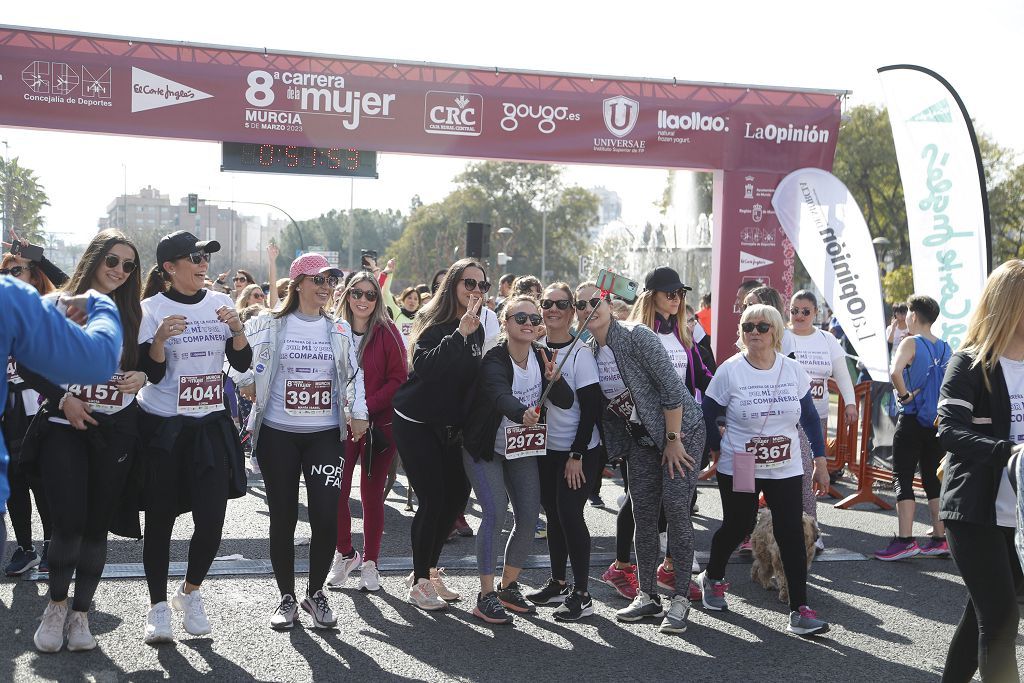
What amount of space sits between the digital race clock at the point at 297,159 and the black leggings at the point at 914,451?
8.42 metres

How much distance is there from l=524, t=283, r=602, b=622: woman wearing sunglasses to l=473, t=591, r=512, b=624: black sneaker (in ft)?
1.08

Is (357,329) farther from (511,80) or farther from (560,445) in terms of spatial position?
(511,80)

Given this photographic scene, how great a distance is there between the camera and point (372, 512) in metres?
6.09

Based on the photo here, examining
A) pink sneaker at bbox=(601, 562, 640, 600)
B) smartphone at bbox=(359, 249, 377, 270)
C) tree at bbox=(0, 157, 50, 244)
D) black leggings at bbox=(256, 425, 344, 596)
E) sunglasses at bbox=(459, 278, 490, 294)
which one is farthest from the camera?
tree at bbox=(0, 157, 50, 244)

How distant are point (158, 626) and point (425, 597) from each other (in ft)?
4.78

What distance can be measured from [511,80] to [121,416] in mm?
9795

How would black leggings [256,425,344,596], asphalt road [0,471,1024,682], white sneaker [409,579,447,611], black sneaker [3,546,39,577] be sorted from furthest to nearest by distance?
black sneaker [3,546,39,577]
white sneaker [409,579,447,611]
black leggings [256,425,344,596]
asphalt road [0,471,1024,682]

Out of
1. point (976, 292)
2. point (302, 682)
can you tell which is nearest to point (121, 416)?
point (302, 682)

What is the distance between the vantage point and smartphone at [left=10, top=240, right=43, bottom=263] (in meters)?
5.80

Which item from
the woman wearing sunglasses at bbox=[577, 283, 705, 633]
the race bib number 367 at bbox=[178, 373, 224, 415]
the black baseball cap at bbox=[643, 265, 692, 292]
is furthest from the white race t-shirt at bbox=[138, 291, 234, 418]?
the black baseball cap at bbox=[643, 265, 692, 292]

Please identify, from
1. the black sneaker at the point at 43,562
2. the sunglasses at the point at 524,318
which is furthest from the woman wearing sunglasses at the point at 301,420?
the black sneaker at the point at 43,562

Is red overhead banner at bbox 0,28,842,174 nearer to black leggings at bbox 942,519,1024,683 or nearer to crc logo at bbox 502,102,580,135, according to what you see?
crc logo at bbox 502,102,580,135

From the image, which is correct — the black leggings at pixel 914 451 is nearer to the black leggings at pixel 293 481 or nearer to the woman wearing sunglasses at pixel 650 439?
the woman wearing sunglasses at pixel 650 439

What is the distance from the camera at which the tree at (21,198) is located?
2175 centimetres
